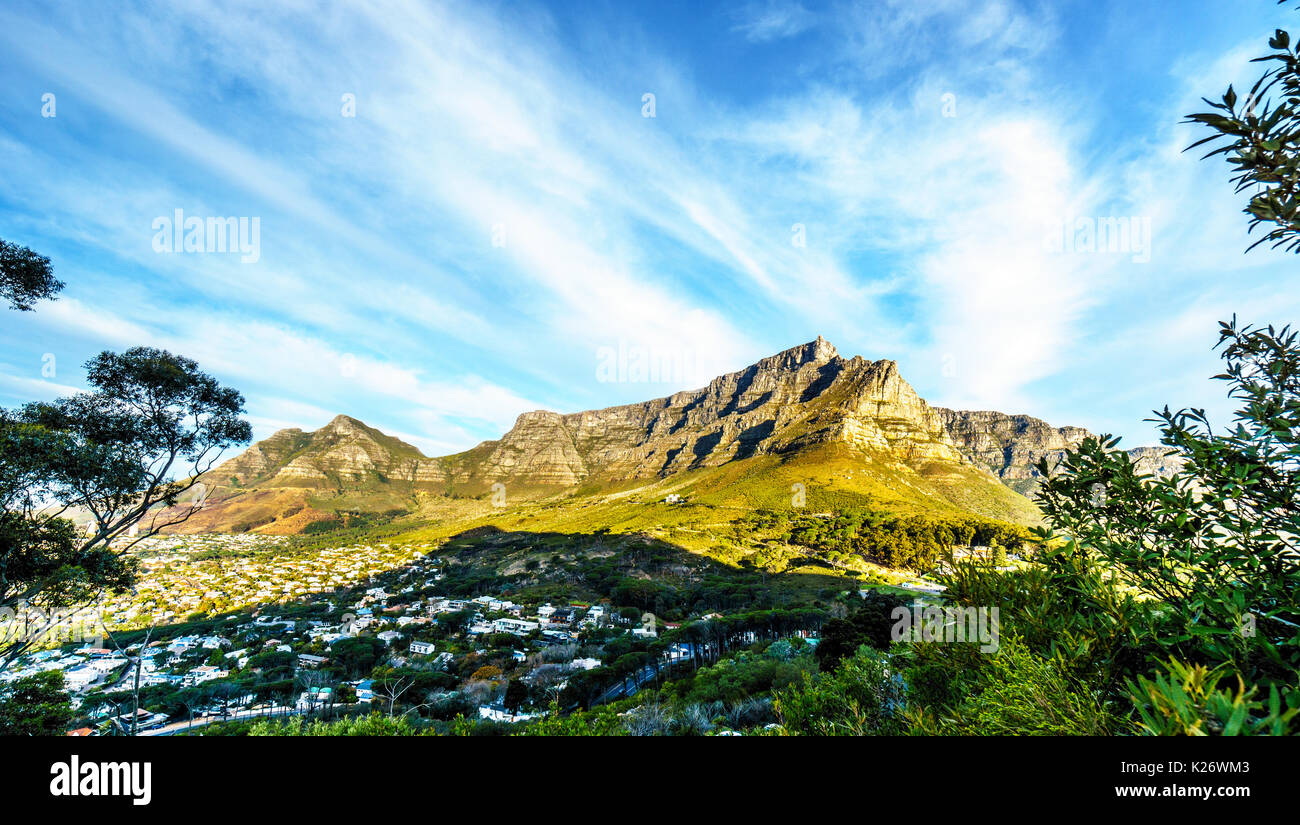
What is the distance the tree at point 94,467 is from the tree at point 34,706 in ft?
4.94

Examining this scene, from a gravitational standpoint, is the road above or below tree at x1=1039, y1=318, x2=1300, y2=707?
below

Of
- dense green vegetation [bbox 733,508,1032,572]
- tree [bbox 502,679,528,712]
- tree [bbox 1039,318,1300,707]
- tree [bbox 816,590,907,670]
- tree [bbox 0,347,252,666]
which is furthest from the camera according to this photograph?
dense green vegetation [bbox 733,508,1032,572]

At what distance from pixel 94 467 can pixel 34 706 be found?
6.50 metres

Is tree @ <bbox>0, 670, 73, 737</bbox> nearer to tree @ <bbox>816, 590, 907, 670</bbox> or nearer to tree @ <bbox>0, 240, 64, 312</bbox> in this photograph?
tree @ <bbox>0, 240, 64, 312</bbox>

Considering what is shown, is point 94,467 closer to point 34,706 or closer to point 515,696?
point 34,706

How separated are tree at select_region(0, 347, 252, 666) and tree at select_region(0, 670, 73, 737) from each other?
1505 mm

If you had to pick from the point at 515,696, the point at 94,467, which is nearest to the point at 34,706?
the point at 94,467

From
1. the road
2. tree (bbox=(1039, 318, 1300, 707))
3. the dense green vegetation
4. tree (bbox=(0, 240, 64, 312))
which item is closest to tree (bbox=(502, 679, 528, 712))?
the road

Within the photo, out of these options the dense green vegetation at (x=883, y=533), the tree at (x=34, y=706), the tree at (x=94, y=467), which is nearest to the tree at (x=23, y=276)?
the tree at (x=94, y=467)

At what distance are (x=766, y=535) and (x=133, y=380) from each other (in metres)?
100

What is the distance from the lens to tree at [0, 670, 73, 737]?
435 inches

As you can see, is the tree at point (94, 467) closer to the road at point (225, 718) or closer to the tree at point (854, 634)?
the road at point (225, 718)

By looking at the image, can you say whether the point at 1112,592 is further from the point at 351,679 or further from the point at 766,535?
the point at 766,535
